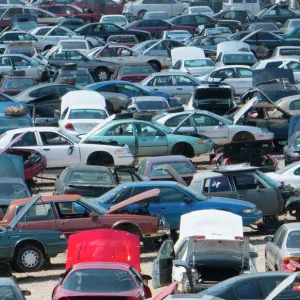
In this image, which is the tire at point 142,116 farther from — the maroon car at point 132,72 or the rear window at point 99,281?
the rear window at point 99,281

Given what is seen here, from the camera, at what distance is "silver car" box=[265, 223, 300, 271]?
1695cm

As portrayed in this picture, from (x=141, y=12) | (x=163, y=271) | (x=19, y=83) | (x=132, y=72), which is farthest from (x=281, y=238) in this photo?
(x=141, y=12)

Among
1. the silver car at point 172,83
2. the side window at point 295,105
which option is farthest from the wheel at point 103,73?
the side window at point 295,105

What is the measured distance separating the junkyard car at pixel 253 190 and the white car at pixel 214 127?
24.3ft

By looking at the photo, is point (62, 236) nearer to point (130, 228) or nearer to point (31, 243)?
point (31, 243)

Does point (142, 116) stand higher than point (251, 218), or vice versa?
point (251, 218)

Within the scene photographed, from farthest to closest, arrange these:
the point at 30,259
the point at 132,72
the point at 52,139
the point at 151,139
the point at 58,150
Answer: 1. the point at 132,72
2. the point at 151,139
3. the point at 52,139
4. the point at 58,150
5. the point at 30,259

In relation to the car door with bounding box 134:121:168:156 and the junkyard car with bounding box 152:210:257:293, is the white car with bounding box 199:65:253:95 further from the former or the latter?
the junkyard car with bounding box 152:210:257:293

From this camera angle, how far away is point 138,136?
2923cm

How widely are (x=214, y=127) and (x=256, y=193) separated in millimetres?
8080

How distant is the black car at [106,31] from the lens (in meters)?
Answer: 50.3

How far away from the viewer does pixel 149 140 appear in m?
29.3

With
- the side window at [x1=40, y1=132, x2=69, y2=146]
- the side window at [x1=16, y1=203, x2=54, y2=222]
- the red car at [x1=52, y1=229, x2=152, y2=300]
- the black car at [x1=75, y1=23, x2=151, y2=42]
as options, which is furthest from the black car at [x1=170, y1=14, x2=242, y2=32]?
the red car at [x1=52, y1=229, x2=152, y2=300]

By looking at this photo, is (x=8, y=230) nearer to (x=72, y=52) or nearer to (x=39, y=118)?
(x=39, y=118)
